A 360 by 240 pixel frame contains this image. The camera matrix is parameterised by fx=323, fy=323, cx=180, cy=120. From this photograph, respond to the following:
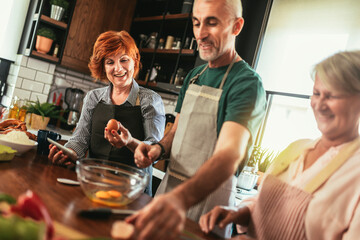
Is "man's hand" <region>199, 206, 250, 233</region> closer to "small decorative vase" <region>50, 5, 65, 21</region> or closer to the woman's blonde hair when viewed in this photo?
the woman's blonde hair

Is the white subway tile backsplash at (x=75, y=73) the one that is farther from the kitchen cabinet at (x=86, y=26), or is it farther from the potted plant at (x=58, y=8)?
the potted plant at (x=58, y=8)

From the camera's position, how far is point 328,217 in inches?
37.5

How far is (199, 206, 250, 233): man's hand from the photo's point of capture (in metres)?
1.06

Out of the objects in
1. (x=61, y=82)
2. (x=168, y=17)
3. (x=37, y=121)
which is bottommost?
(x=37, y=121)

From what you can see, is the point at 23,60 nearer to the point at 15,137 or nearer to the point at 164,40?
the point at 164,40

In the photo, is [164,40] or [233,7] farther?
[164,40]

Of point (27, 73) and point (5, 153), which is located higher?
point (27, 73)

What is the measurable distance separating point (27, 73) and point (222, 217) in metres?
3.18

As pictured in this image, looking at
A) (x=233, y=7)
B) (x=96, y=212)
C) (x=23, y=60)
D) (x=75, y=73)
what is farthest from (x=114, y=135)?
(x=75, y=73)

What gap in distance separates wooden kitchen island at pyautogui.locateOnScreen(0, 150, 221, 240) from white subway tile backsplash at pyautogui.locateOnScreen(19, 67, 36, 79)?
2326mm

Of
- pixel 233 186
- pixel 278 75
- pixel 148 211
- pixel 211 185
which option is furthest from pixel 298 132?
pixel 148 211

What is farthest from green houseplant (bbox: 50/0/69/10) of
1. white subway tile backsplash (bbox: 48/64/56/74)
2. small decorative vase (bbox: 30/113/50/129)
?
small decorative vase (bbox: 30/113/50/129)

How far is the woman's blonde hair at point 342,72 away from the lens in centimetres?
99

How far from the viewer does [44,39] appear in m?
3.46
